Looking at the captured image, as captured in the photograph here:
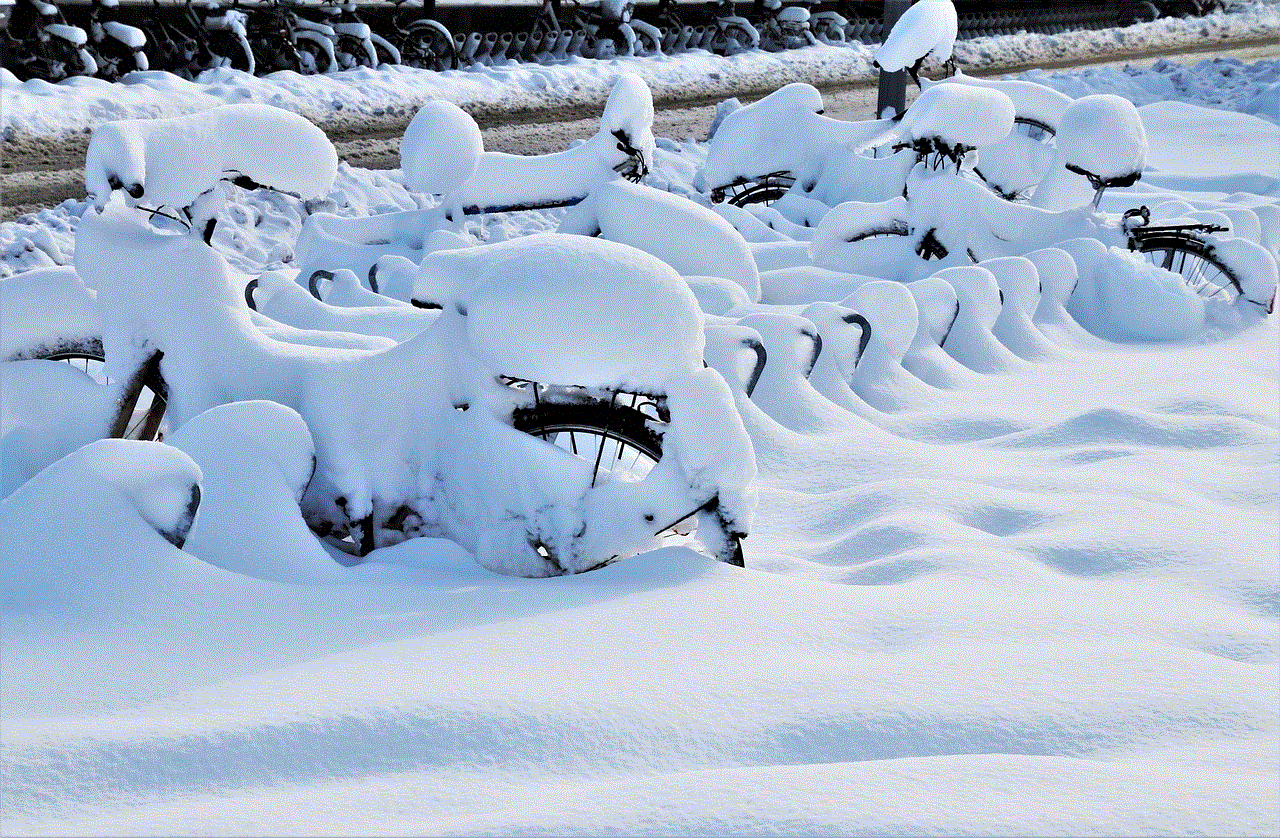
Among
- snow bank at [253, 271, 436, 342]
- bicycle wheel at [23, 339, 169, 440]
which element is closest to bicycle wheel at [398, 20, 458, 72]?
snow bank at [253, 271, 436, 342]

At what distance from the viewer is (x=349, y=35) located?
44.1ft

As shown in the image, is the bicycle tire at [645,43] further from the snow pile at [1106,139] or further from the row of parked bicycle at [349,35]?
the snow pile at [1106,139]

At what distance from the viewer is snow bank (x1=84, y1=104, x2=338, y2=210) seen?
110 inches

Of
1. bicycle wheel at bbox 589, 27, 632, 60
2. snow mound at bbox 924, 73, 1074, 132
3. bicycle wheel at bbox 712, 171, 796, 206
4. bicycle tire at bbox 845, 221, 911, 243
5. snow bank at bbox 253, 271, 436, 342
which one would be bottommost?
bicycle wheel at bbox 589, 27, 632, 60

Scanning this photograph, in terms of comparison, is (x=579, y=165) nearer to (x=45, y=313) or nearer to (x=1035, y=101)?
(x=45, y=313)

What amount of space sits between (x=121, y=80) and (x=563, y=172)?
7083mm

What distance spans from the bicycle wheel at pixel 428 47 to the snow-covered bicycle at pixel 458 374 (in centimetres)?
1177

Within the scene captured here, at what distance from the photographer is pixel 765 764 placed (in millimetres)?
1822

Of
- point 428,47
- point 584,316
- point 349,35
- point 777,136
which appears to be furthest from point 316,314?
point 428,47

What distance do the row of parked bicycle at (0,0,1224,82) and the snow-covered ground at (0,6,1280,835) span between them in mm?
9447

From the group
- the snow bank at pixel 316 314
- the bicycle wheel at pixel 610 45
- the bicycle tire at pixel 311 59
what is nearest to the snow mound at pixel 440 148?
the snow bank at pixel 316 314

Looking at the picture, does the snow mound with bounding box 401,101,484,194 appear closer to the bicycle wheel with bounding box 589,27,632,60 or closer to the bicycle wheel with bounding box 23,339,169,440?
the bicycle wheel with bounding box 23,339,169,440

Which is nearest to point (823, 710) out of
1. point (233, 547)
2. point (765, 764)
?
point (765, 764)

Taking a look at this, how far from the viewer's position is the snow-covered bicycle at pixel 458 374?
2.52 meters
